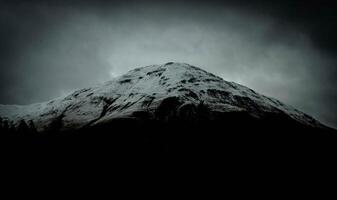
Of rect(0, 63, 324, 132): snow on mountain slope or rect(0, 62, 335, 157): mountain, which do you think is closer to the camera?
rect(0, 62, 335, 157): mountain

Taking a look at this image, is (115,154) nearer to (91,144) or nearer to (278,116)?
(91,144)

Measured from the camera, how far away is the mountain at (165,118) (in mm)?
92375

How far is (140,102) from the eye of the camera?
144m

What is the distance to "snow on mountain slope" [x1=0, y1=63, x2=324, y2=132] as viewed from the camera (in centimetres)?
13638

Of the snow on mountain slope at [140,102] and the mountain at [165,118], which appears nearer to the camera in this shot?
the mountain at [165,118]

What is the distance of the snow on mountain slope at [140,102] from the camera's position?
447 ft

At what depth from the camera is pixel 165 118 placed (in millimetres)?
121375

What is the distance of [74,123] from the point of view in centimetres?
13638

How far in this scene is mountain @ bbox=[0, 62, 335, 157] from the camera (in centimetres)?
9238

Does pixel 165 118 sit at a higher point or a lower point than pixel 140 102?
lower

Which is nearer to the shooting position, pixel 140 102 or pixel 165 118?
pixel 165 118

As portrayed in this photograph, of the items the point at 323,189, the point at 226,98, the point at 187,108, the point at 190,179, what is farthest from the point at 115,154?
the point at 226,98

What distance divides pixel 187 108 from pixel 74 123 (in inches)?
2567

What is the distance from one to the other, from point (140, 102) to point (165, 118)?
28.7 meters
